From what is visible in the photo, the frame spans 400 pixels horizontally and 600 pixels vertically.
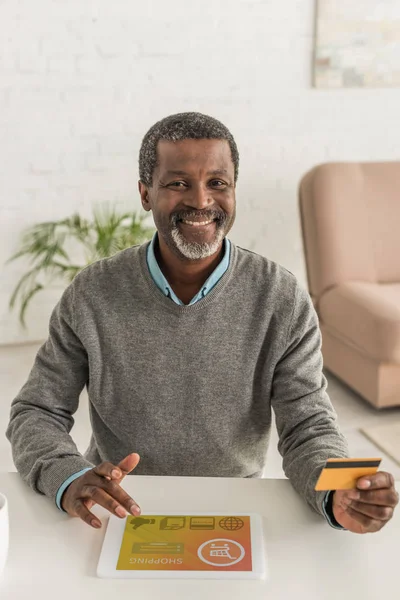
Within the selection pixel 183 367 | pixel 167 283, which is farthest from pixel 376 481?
pixel 167 283

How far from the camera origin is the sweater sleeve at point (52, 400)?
4.24 feet

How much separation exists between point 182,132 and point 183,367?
433mm

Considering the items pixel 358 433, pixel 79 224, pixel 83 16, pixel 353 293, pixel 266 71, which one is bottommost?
pixel 358 433

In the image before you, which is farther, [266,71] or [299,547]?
[266,71]

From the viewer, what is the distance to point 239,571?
100 cm

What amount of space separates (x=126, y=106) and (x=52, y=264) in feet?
2.72

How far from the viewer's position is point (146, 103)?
3666mm

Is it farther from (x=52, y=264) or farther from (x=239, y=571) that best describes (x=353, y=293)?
(x=239, y=571)

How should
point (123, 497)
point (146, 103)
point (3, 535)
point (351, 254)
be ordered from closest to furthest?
1. point (3, 535)
2. point (123, 497)
3. point (351, 254)
4. point (146, 103)

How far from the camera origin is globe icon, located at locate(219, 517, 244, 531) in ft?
3.59

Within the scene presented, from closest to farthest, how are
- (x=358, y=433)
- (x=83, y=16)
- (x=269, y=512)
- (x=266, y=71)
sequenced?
(x=269, y=512) → (x=358, y=433) → (x=83, y=16) → (x=266, y=71)

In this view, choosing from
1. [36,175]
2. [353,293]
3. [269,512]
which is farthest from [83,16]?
[269,512]

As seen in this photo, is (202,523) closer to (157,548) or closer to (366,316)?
(157,548)

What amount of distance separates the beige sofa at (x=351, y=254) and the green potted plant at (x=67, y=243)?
0.76m
